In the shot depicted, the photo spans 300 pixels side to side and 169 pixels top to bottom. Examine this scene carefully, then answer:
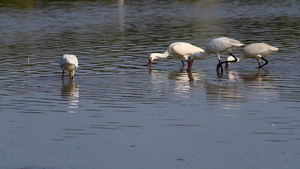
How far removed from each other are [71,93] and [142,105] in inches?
91.5

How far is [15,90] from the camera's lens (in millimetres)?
15602

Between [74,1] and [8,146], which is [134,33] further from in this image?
[74,1]

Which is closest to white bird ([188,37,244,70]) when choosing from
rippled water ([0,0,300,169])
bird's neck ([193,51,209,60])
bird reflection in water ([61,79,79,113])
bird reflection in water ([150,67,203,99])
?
bird's neck ([193,51,209,60])

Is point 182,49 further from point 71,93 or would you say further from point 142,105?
point 142,105

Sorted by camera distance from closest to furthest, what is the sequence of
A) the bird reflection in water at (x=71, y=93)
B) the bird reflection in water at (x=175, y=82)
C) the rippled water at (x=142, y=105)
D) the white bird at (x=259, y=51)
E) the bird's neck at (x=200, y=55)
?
the rippled water at (x=142, y=105) → the bird reflection in water at (x=71, y=93) → the bird reflection in water at (x=175, y=82) → the white bird at (x=259, y=51) → the bird's neck at (x=200, y=55)

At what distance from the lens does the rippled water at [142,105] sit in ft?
32.4

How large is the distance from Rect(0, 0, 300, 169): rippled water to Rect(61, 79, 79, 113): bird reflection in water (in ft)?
0.07

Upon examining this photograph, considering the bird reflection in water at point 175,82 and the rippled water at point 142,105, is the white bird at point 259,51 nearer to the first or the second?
the rippled water at point 142,105

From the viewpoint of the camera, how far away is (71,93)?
15.3 meters

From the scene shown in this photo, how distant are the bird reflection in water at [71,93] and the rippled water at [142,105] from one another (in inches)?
0.9

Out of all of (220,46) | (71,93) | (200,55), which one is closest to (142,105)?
(71,93)

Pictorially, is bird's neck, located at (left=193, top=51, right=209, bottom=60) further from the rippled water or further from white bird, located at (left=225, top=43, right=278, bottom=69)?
white bird, located at (left=225, top=43, right=278, bottom=69)

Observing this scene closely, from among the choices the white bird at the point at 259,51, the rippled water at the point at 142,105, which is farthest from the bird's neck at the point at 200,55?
the white bird at the point at 259,51

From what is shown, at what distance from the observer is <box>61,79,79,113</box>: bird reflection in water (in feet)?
44.8
